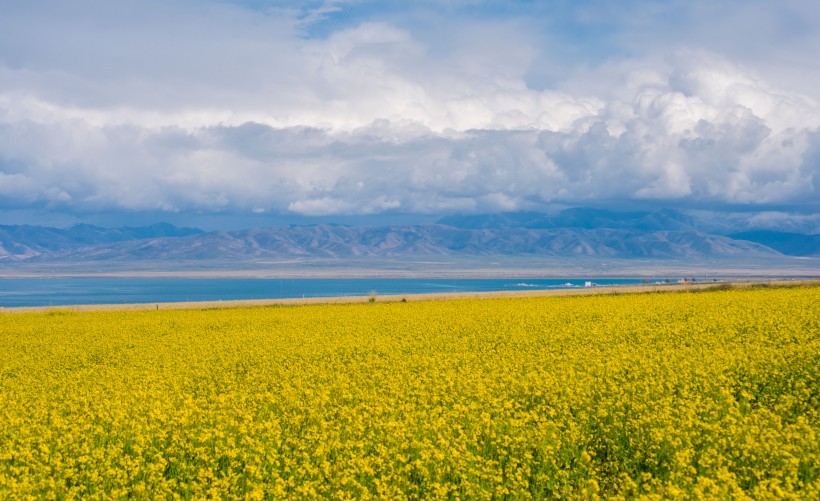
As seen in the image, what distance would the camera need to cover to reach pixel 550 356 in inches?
723

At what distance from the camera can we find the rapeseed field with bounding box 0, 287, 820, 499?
9867mm

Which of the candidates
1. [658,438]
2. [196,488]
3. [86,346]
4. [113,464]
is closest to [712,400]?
[658,438]

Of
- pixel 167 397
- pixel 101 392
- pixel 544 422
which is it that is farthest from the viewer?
pixel 101 392

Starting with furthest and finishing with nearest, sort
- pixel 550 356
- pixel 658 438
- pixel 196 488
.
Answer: pixel 550 356
pixel 658 438
pixel 196 488

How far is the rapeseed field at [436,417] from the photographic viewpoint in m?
9.87

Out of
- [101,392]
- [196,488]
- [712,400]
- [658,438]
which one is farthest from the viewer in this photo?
[101,392]

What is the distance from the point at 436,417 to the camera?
1252 centimetres

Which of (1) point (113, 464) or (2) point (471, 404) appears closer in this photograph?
(1) point (113, 464)

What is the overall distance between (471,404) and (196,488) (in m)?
5.22

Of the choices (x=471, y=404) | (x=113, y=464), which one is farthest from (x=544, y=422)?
(x=113, y=464)

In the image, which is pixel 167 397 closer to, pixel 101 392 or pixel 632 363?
pixel 101 392

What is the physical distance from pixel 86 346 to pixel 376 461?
63.9 ft

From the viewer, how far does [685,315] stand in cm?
2728

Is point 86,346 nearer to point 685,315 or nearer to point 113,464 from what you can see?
point 113,464
